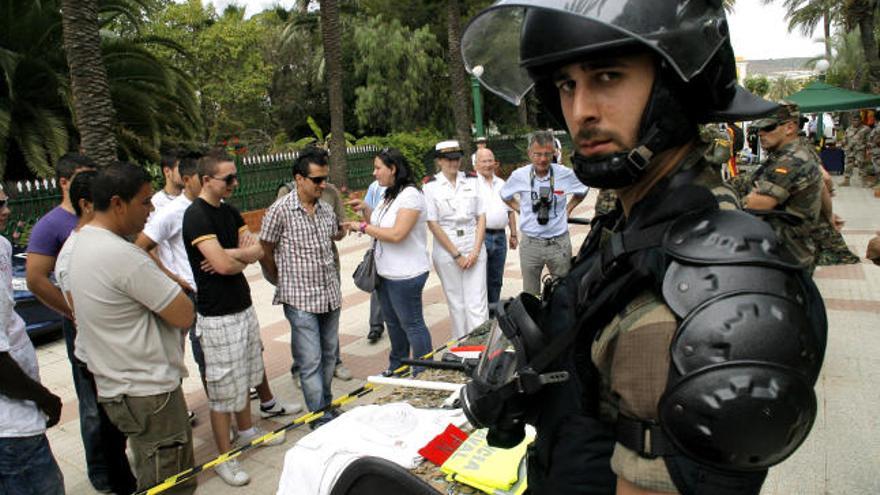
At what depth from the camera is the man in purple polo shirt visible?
354 cm

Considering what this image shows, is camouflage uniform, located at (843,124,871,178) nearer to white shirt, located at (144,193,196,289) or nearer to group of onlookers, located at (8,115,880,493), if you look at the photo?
group of onlookers, located at (8,115,880,493)


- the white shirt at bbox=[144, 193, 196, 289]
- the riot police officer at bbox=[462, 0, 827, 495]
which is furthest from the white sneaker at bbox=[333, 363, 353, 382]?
the riot police officer at bbox=[462, 0, 827, 495]

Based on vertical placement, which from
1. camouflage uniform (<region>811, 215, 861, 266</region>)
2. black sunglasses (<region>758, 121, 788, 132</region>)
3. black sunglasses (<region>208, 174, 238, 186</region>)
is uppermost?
black sunglasses (<region>758, 121, 788, 132</region>)

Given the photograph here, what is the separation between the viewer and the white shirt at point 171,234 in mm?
4238

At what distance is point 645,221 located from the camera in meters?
1.05

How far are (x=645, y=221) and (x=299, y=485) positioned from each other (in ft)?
6.12

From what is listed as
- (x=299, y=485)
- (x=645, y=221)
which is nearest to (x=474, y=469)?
(x=299, y=485)

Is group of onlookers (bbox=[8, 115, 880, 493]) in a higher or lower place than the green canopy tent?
lower

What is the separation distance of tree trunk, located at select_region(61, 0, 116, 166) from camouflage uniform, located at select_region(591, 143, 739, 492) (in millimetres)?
8381

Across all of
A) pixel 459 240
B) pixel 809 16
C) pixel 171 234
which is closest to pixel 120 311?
pixel 171 234

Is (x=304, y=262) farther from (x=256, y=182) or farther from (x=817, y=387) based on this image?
(x=256, y=182)

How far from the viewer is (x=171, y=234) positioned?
14.2ft

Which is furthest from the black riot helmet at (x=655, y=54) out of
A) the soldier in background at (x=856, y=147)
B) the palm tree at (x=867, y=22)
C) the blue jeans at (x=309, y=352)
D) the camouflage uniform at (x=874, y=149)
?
the palm tree at (x=867, y=22)

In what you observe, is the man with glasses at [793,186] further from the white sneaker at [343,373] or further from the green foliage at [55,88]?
the green foliage at [55,88]
